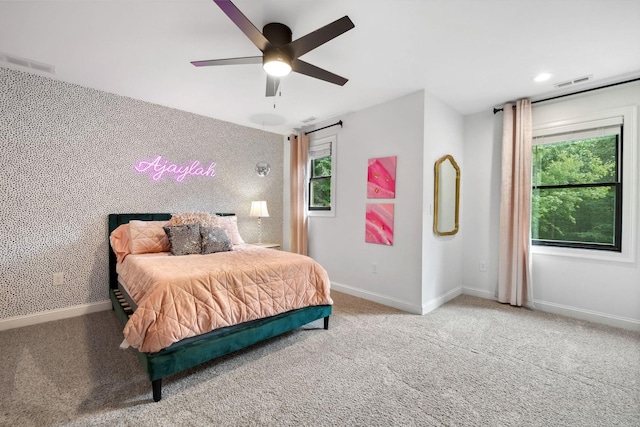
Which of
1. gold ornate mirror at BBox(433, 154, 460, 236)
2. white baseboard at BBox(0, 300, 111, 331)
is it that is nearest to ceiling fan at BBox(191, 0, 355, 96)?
gold ornate mirror at BBox(433, 154, 460, 236)

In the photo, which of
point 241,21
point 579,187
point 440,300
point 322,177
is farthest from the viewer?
point 322,177

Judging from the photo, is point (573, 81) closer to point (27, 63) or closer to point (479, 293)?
point (479, 293)

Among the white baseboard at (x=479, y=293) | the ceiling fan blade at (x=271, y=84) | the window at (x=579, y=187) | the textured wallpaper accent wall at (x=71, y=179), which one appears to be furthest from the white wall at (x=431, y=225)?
the textured wallpaper accent wall at (x=71, y=179)

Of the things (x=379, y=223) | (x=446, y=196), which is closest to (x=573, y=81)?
(x=446, y=196)

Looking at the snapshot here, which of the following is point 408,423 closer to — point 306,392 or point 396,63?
point 306,392

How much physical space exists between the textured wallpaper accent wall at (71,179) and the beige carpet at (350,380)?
512 millimetres

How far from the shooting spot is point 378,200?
3.62 metres

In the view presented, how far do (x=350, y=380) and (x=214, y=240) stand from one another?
1998mm

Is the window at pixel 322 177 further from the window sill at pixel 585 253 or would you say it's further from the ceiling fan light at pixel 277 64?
the window sill at pixel 585 253

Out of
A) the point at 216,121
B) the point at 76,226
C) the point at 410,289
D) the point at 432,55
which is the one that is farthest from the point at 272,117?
the point at 410,289

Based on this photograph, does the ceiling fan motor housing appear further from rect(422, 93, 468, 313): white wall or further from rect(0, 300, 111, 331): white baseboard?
rect(0, 300, 111, 331): white baseboard

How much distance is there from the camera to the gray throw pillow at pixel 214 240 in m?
3.05

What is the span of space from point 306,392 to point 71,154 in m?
3.43

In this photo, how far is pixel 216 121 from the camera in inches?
165
